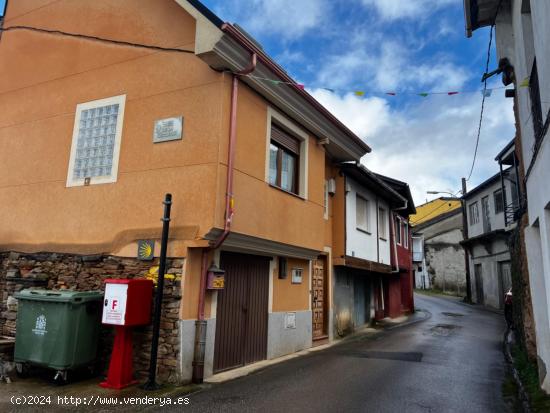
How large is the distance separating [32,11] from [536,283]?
11.7m

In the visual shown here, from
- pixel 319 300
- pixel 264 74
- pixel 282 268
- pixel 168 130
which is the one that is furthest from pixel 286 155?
pixel 319 300

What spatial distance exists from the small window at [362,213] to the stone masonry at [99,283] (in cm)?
842

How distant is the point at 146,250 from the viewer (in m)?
7.10

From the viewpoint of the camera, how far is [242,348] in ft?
26.1

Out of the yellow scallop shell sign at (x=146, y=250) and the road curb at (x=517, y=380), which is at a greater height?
the yellow scallop shell sign at (x=146, y=250)

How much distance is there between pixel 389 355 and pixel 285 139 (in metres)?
5.32

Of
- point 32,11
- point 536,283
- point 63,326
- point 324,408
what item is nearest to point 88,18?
point 32,11

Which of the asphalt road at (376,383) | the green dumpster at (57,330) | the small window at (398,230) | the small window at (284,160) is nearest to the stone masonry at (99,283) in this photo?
the green dumpster at (57,330)

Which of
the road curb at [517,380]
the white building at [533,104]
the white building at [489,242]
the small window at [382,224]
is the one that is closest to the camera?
the white building at [533,104]

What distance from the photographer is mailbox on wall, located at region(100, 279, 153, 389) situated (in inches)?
246

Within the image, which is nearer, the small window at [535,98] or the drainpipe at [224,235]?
the small window at [535,98]

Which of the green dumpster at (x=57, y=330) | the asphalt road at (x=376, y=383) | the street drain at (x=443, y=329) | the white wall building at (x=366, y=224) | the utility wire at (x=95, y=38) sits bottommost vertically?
the asphalt road at (x=376, y=383)

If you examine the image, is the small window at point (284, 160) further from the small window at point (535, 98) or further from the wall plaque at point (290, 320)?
the small window at point (535, 98)

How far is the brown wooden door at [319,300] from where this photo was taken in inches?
451
